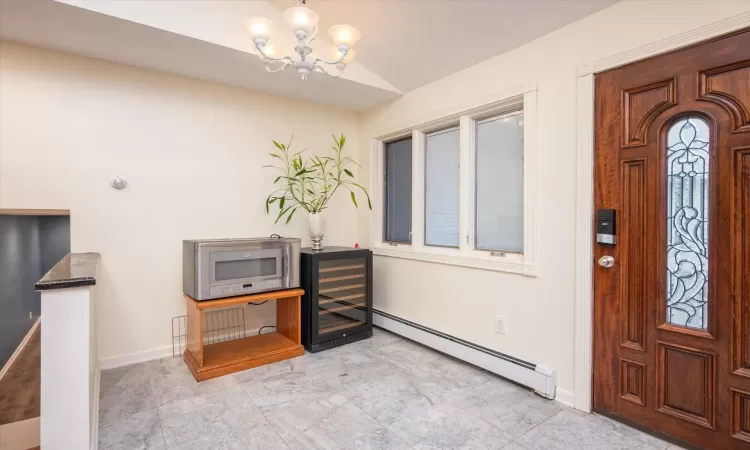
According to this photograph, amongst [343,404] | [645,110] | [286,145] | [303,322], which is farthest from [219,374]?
[645,110]

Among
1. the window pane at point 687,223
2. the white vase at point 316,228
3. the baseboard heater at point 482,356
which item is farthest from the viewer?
the white vase at point 316,228

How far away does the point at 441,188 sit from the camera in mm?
3283

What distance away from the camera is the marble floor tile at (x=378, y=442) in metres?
1.82

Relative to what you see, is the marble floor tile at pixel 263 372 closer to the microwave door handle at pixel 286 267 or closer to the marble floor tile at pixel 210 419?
the marble floor tile at pixel 210 419

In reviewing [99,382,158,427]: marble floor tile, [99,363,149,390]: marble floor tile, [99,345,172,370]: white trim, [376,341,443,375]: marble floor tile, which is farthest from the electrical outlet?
[99,345,172,370]: white trim

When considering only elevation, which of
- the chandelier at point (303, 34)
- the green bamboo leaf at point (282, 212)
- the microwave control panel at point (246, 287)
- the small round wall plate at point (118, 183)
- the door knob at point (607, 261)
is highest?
the chandelier at point (303, 34)

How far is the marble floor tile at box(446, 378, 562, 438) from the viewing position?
2.03 metres

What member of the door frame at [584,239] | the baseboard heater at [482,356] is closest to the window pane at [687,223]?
the door frame at [584,239]

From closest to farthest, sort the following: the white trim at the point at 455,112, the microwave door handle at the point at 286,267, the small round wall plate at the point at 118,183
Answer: the white trim at the point at 455,112
the small round wall plate at the point at 118,183
the microwave door handle at the point at 286,267

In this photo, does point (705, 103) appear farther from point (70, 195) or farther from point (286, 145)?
point (70, 195)

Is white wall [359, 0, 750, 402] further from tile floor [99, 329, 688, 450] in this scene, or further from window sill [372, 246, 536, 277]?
tile floor [99, 329, 688, 450]

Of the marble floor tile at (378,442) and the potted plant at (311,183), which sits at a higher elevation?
the potted plant at (311,183)

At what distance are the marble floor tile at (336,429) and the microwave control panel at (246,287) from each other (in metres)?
1.12

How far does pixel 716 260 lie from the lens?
67.6 inches
